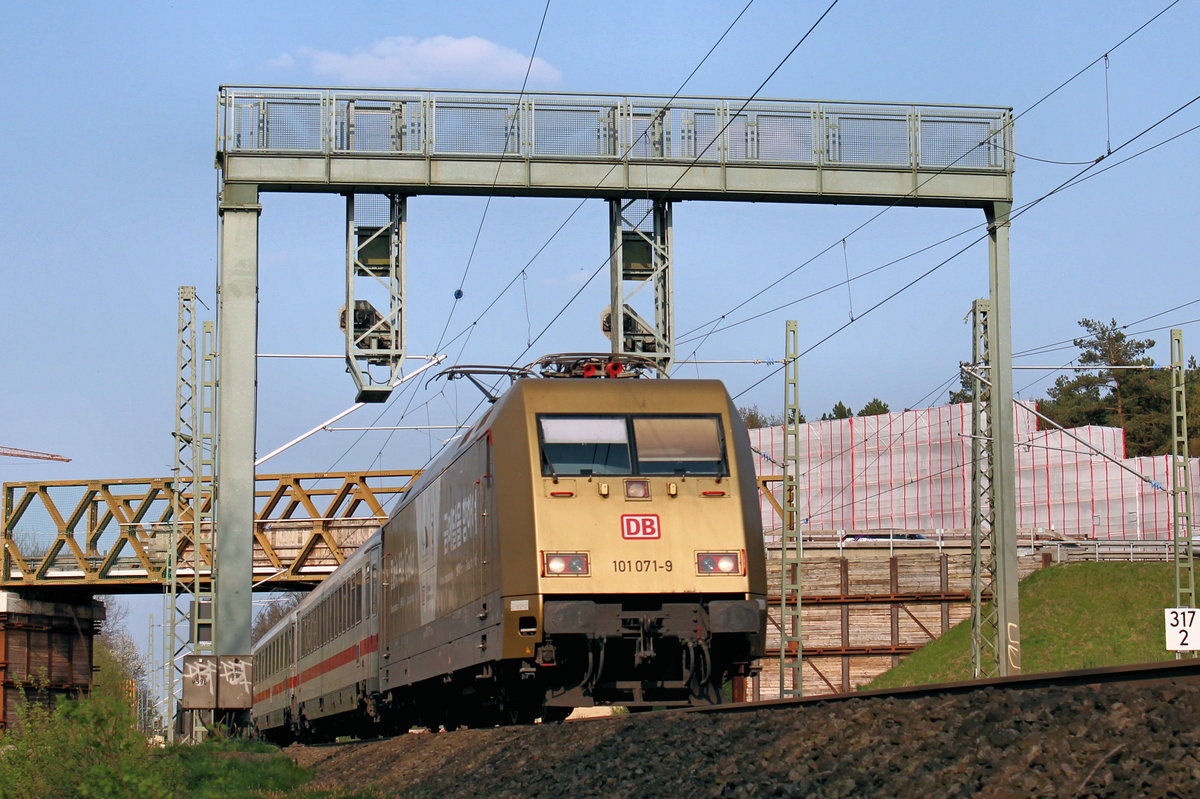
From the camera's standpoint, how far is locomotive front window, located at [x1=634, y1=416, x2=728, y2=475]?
1410 centimetres

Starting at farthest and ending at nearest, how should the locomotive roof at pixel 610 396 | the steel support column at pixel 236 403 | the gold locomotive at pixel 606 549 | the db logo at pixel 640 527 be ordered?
the steel support column at pixel 236 403, the locomotive roof at pixel 610 396, the db logo at pixel 640 527, the gold locomotive at pixel 606 549

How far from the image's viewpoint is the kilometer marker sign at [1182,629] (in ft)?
74.2

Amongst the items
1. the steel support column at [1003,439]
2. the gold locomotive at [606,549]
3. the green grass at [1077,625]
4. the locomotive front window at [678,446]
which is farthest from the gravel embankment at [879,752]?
the green grass at [1077,625]

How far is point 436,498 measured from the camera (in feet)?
57.1

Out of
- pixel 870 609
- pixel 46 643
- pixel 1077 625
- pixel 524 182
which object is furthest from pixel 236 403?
pixel 46 643

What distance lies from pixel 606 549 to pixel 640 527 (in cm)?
40

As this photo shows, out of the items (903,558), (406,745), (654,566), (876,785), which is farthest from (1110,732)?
(903,558)

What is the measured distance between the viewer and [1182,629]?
75.6 ft

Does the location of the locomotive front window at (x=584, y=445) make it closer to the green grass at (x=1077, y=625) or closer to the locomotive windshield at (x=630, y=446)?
the locomotive windshield at (x=630, y=446)

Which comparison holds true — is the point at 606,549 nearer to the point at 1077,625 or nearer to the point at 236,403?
the point at 236,403

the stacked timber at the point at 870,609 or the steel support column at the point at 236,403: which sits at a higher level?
the steel support column at the point at 236,403

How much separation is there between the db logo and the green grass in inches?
1030

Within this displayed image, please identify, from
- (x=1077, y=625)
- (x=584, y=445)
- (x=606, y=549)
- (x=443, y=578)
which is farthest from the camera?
(x=1077, y=625)

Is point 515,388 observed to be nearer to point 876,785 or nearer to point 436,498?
point 436,498
